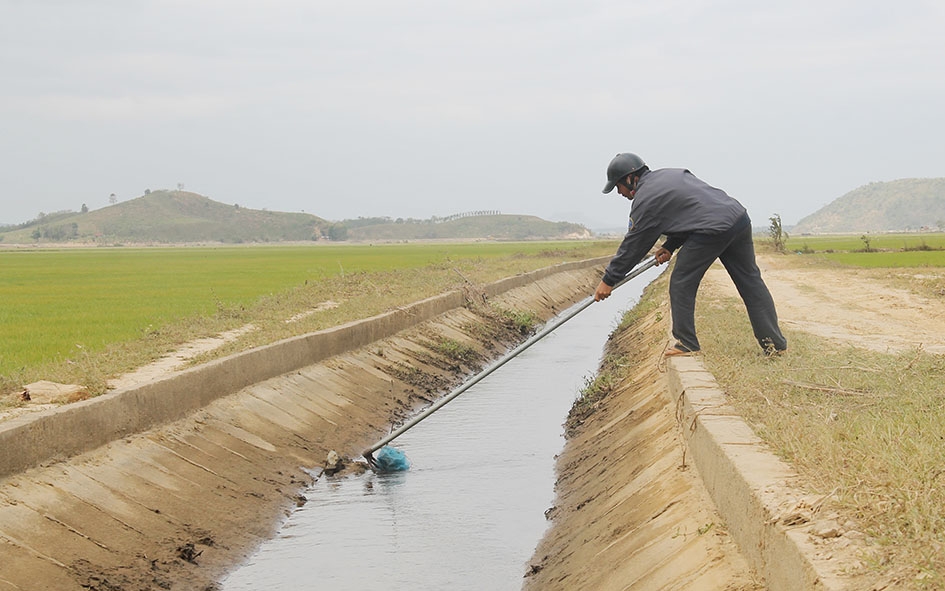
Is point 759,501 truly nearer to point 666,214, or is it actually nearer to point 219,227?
point 666,214

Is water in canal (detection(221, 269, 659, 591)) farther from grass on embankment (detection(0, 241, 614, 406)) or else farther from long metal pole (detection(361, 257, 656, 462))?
grass on embankment (detection(0, 241, 614, 406))

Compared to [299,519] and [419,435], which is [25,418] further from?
[419,435]

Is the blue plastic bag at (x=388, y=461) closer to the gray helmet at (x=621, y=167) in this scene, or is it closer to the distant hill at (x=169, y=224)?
the gray helmet at (x=621, y=167)

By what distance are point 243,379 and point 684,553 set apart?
6.87 m

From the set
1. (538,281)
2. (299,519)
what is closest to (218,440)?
(299,519)

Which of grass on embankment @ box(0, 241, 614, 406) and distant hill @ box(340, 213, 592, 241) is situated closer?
grass on embankment @ box(0, 241, 614, 406)

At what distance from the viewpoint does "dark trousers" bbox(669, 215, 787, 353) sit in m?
8.65

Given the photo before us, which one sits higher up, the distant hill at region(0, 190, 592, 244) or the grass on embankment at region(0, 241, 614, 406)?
the distant hill at region(0, 190, 592, 244)

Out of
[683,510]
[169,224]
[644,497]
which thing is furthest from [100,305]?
[169,224]

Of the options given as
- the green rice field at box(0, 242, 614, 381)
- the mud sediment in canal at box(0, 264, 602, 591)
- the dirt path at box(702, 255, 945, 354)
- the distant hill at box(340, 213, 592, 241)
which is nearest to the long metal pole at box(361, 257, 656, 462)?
the mud sediment in canal at box(0, 264, 602, 591)

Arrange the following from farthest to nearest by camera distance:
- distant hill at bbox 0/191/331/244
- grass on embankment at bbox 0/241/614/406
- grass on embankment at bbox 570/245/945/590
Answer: distant hill at bbox 0/191/331/244 → grass on embankment at bbox 0/241/614/406 → grass on embankment at bbox 570/245/945/590

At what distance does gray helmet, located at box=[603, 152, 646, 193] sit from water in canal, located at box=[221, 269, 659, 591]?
2691mm

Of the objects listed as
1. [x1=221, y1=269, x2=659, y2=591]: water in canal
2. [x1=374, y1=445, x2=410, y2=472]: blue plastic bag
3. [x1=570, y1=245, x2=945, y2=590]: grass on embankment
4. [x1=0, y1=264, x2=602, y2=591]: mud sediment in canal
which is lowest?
[x1=221, y1=269, x2=659, y2=591]: water in canal

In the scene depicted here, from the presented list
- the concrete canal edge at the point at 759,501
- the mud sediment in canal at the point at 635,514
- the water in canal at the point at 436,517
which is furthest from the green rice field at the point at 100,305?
the concrete canal edge at the point at 759,501
